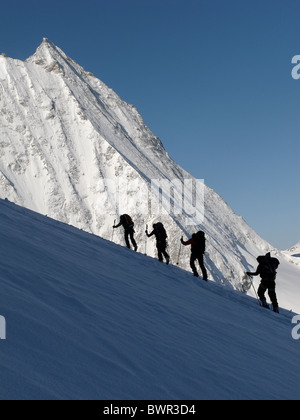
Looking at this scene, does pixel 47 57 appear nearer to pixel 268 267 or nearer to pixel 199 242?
pixel 199 242

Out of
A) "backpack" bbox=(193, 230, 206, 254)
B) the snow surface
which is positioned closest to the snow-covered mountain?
"backpack" bbox=(193, 230, 206, 254)

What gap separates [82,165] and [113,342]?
275ft

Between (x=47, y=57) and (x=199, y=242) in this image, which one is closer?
(x=199, y=242)

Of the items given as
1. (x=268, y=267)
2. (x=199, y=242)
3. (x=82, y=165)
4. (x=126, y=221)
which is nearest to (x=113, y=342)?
(x=199, y=242)

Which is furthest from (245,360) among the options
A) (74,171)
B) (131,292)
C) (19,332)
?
(74,171)

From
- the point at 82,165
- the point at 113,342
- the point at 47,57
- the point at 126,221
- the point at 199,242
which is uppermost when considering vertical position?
the point at 47,57

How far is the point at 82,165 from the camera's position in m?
85.6

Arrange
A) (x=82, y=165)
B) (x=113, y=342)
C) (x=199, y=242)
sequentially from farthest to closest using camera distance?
(x=82, y=165)
(x=199, y=242)
(x=113, y=342)

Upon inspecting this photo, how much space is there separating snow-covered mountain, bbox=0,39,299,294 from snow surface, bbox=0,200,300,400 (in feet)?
207

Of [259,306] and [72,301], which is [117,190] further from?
[72,301]

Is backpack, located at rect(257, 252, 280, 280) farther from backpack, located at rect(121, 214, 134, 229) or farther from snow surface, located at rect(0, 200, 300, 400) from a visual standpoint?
backpack, located at rect(121, 214, 134, 229)

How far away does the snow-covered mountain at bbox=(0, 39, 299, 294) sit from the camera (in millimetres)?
76562

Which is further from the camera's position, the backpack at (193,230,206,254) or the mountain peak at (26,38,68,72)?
the mountain peak at (26,38,68,72)
